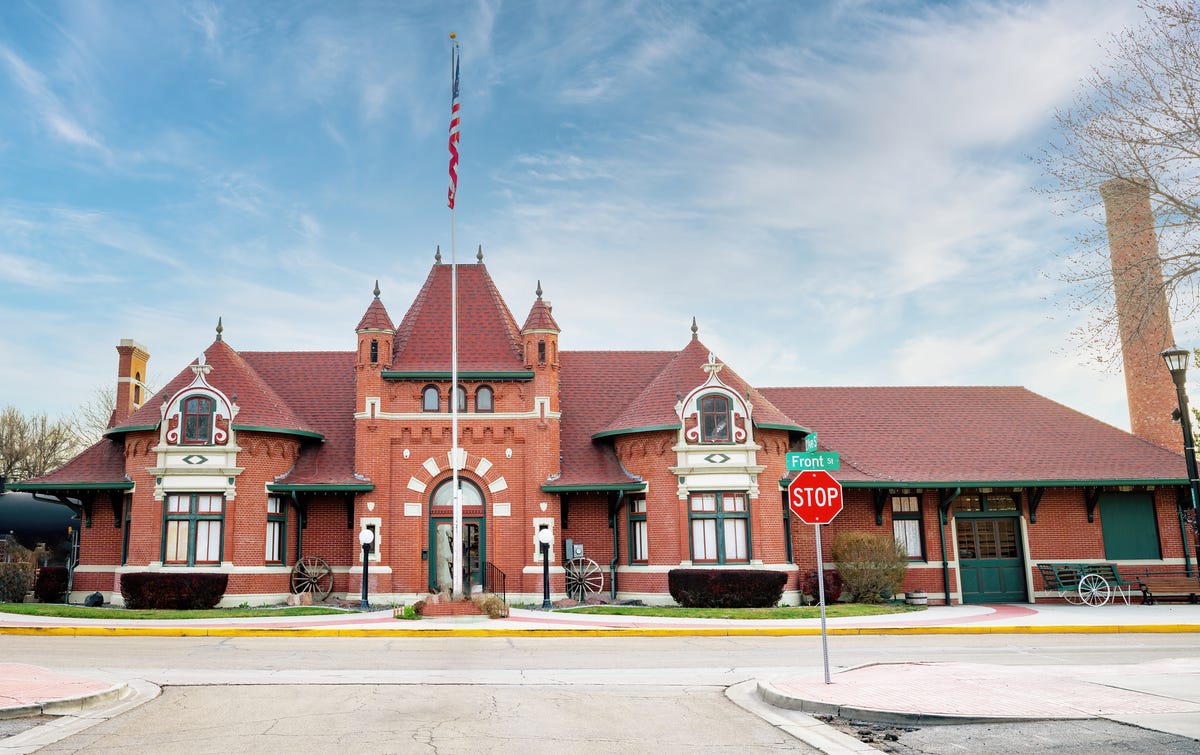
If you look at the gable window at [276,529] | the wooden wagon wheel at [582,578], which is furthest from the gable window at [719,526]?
the gable window at [276,529]

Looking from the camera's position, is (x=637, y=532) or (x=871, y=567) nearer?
(x=871, y=567)

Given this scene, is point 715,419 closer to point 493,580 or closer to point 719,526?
point 719,526

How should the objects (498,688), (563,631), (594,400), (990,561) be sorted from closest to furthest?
(498,688) < (563,631) < (990,561) < (594,400)

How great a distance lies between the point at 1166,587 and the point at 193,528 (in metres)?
27.8

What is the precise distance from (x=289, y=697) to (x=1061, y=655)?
12.3 metres

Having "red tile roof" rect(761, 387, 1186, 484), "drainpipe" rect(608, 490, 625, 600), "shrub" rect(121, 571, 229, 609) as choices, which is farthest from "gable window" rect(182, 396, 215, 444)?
"red tile roof" rect(761, 387, 1186, 484)

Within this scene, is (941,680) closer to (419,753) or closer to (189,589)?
(419,753)

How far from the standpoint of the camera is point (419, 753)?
8758mm

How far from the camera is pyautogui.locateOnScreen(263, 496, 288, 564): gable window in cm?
2825

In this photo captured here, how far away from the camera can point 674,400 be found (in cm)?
2895

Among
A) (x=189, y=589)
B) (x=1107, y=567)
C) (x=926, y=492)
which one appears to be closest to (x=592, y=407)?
(x=926, y=492)

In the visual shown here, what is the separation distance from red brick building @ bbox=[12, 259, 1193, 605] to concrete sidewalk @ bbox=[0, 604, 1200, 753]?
5.52m

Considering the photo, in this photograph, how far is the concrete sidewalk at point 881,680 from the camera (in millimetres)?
10508

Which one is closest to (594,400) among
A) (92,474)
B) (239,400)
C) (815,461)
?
(239,400)
